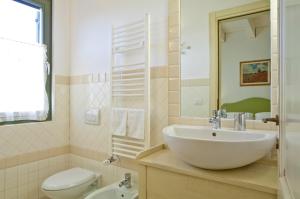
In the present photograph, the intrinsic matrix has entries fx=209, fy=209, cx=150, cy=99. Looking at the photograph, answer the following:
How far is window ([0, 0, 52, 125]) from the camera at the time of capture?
5.90ft

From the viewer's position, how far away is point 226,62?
4.58ft

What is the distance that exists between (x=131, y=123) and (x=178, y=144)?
705 mm

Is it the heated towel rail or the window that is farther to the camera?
the window

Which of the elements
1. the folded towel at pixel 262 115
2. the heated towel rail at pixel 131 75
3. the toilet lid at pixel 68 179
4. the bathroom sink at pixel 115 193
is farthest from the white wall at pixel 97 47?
the folded towel at pixel 262 115

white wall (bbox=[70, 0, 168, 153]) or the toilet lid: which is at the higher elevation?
white wall (bbox=[70, 0, 168, 153])

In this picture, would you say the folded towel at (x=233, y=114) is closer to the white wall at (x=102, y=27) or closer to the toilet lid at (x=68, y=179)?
the white wall at (x=102, y=27)

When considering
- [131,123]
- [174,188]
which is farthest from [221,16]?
[174,188]

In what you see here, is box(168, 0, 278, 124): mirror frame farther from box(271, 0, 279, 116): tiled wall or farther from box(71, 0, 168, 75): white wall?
box(271, 0, 279, 116): tiled wall

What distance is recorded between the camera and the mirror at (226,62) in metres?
1.27

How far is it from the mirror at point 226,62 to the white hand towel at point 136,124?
1.05 feet

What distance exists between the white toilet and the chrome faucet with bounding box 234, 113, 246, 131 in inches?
51.8

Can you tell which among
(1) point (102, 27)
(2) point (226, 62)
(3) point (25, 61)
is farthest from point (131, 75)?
(3) point (25, 61)

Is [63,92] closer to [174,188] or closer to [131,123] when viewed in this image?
[131,123]

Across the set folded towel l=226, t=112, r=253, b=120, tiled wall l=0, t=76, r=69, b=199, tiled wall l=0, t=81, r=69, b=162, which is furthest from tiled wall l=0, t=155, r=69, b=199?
folded towel l=226, t=112, r=253, b=120
